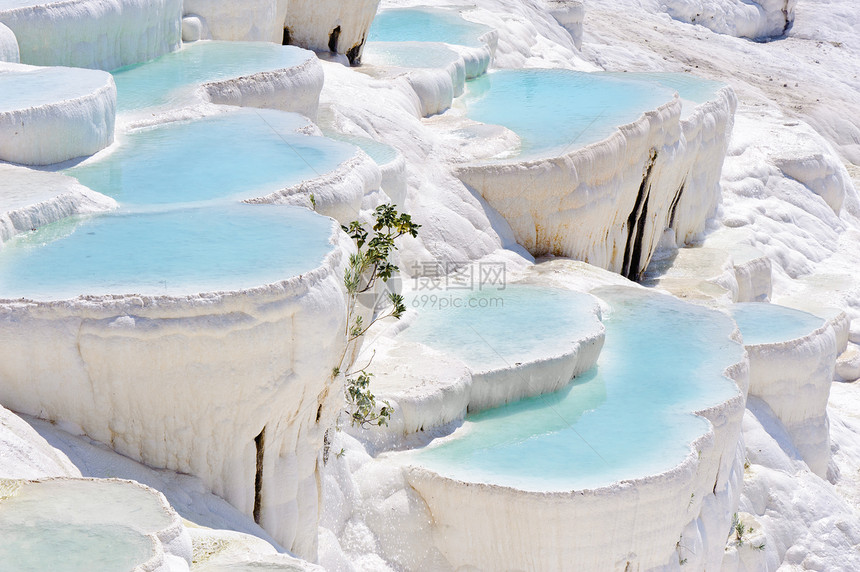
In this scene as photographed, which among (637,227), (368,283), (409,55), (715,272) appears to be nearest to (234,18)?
(409,55)

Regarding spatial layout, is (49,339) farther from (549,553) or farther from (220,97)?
(220,97)

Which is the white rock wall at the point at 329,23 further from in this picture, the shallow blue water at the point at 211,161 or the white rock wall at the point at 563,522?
the white rock wall at the point at 563,522

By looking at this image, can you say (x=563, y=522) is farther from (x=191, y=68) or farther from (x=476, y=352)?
(x=191, y=68)

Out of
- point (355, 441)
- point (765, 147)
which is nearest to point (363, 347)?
point (355, 441)

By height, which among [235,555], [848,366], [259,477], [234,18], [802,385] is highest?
[234,18]

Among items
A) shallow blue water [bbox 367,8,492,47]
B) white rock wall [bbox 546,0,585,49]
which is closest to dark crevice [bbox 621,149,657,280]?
shallow blue water [bbox 367,8,492,47]

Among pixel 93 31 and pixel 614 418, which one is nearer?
pixel 614 418

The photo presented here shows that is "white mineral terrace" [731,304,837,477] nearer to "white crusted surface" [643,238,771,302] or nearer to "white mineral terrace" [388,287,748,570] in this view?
"white crusted surface" [643,238,771,302]
